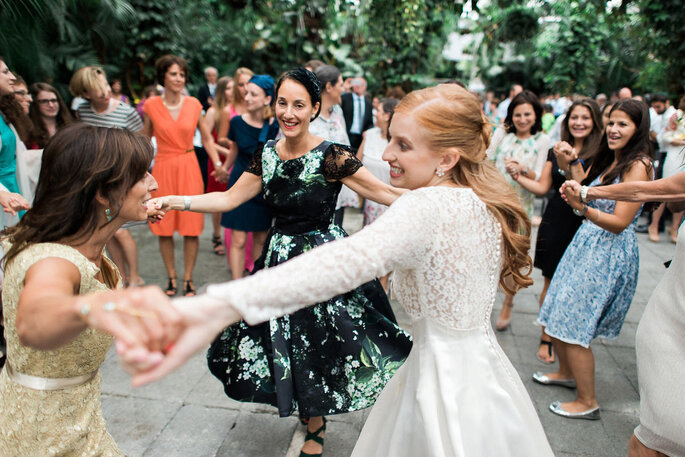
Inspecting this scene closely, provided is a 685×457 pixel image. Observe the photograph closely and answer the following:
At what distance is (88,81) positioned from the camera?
14.5 ft

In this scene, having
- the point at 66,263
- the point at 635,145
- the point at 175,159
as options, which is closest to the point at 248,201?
the point at 175,159

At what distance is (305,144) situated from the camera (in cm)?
258

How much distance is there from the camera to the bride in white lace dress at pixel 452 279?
1388 mm

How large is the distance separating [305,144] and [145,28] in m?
8.46

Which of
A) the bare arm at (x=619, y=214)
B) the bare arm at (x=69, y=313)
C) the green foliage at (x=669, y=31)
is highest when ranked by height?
the green foliage at (x=669, y=31)

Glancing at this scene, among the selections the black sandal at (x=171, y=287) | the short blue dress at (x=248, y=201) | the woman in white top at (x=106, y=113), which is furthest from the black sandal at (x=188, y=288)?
the short blue dress at (x=248, y=201)

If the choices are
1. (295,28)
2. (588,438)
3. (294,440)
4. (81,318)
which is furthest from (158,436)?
(295,28)

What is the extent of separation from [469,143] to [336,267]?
2.26ft

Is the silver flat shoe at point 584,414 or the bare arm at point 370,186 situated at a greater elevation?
the bare arm at point 370,186

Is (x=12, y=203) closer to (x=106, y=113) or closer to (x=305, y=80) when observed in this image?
(x=305, y=80)

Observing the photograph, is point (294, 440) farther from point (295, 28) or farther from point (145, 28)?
point (295, 28)

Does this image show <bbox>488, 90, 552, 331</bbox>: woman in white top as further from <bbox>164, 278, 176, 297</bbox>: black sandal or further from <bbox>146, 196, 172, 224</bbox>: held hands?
<bbox>164, 278, 176, 297</bbox>: black sandal

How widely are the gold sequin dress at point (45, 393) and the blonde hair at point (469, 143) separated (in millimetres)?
1131

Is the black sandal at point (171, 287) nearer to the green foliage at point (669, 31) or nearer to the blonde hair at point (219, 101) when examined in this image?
the blonde hair at point (219, 101)
